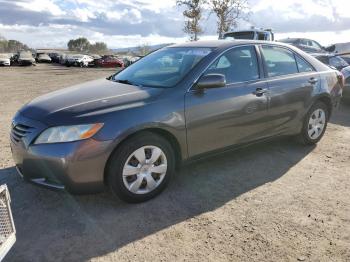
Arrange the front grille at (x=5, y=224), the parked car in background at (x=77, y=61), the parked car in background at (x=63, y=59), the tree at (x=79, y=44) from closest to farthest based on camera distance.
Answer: the front grille at (x=5, y=224)
the parked car in background at (x=77, y=61)
the parked car in background at (x=63, y=59)
the tree at (x=79, y=44)

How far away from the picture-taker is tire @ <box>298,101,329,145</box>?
18.2 feet

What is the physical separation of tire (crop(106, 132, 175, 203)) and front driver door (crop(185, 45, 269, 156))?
34 cm

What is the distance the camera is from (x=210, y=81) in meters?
4.11

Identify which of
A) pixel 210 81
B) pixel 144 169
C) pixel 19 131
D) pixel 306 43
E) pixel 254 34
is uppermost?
pixel 254 34

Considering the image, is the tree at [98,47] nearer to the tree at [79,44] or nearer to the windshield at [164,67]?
the tree at [79,44]

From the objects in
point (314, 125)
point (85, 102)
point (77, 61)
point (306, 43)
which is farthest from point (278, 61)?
point (77, 61)

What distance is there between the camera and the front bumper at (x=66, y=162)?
11.3ft

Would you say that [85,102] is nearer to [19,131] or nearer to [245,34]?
[19,131]

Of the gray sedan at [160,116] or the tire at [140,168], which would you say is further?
the tire at [140,168]

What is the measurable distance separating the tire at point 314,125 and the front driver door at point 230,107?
96 centimetres

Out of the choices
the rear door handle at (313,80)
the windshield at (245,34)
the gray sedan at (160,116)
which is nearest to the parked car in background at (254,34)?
the windshield at (245,34)

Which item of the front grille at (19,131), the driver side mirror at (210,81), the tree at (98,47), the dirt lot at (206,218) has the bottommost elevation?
the dirt lot at (206,218)

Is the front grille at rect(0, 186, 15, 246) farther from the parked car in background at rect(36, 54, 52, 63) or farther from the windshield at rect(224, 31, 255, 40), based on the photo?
the parked car in background at rect(36, 54, 52, 63)

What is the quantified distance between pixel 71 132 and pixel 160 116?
0.87 m
